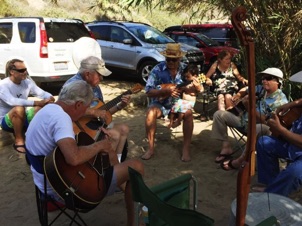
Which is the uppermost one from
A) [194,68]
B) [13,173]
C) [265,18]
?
[265,18]

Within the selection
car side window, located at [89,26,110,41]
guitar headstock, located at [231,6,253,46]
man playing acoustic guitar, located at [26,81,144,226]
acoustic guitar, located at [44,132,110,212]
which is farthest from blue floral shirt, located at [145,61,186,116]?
car side window, located at [89,26,110,41]

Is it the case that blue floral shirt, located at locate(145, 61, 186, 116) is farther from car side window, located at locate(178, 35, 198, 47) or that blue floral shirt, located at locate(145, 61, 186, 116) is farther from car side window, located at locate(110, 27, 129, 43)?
car side window, located at locate(178, 35, 198, 47)

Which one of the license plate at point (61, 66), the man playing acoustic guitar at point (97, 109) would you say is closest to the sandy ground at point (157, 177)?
the man playing acoustic guitar at point (97, 109)

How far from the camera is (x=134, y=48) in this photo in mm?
9445

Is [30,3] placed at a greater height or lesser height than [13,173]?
greater

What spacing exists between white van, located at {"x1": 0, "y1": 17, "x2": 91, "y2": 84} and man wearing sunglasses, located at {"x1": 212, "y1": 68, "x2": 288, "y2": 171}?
481 centimetres

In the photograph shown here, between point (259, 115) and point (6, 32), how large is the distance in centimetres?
672

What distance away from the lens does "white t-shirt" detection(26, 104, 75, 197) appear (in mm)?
2441

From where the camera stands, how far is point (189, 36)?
35.8 ft

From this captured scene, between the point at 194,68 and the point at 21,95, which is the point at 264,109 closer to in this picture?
the point at 194,68

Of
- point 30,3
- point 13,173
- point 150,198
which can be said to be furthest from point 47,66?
point 30,3

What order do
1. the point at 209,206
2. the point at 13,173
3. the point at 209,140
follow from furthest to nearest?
the point at 209,140, the point at 13,173, the point at 209,206

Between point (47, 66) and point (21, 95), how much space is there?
10.9 ft

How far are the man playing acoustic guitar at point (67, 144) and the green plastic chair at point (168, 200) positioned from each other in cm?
55
